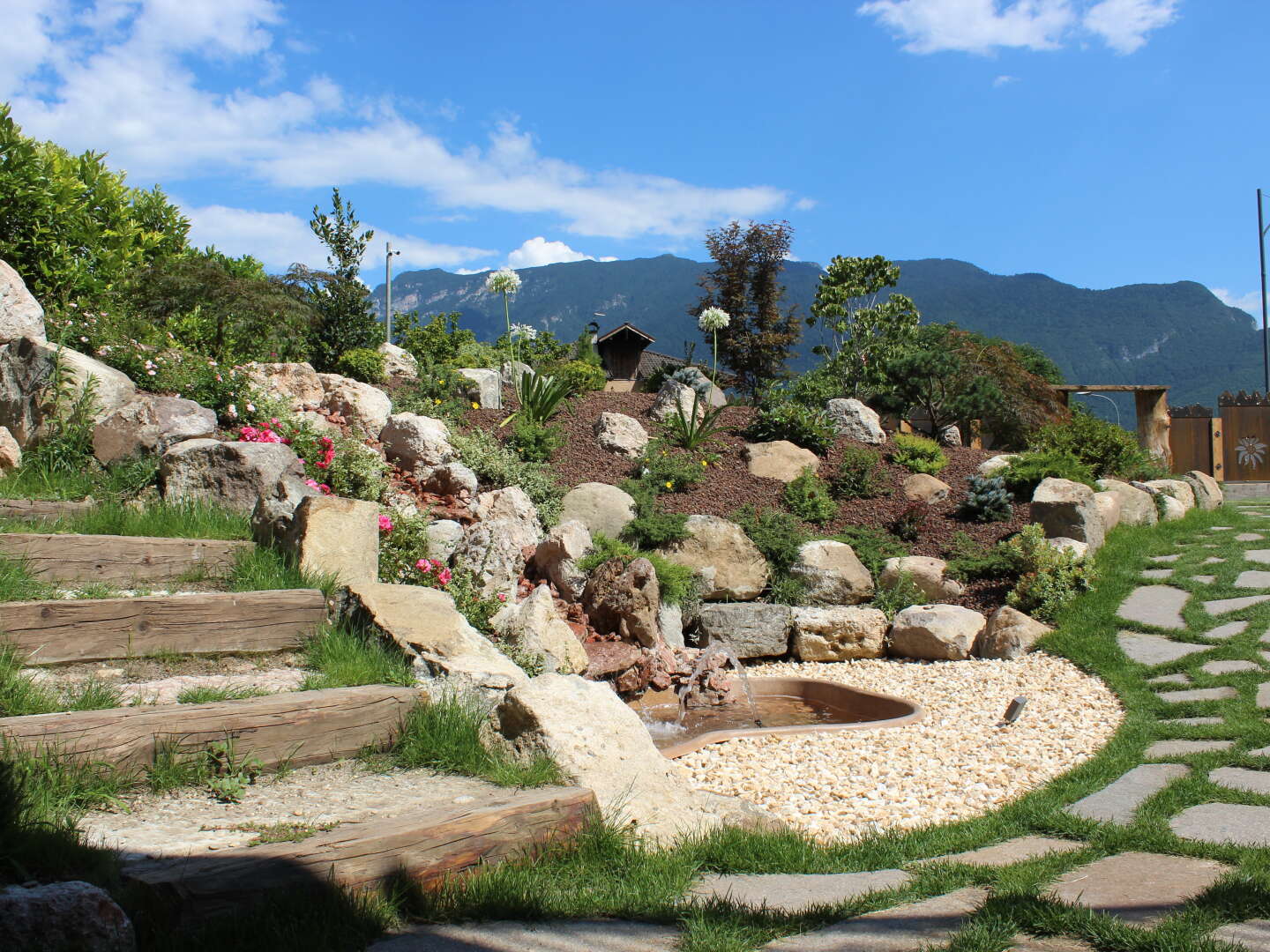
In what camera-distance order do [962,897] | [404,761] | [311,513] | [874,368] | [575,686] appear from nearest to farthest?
[962,897], [404,761], [575,686], [311,513], [874,368]

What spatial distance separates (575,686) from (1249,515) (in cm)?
1097

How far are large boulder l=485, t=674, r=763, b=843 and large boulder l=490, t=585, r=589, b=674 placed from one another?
2.27 metres

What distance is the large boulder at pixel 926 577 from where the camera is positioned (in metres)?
8.50

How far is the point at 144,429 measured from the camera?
570 centimetres

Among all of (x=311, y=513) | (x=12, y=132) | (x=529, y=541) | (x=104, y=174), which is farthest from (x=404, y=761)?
(x=104, y=174)

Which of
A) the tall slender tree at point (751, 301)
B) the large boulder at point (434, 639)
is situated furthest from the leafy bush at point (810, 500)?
the tall slender tree at point (751, 301)

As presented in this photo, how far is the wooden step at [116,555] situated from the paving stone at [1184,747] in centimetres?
486

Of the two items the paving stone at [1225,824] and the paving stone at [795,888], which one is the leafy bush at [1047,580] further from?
the paving stone at [795,888]

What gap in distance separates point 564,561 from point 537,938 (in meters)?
5.22

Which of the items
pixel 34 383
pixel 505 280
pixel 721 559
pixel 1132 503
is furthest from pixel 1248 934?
pixel 505 280

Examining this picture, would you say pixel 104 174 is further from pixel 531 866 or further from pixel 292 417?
pixel 531 866

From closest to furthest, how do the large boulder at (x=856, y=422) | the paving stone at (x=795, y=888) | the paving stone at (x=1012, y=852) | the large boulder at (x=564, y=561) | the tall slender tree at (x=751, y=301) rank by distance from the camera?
the paving stone at (x=795, y=888) → the paving stone at (x=1012, y=852) → the large boulder at (x=564, y=561) → the large boulder at (x=856, y=422) → the tall slender tree at (x=751, y=301)

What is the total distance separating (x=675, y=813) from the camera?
3211mm

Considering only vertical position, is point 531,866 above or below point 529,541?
below
